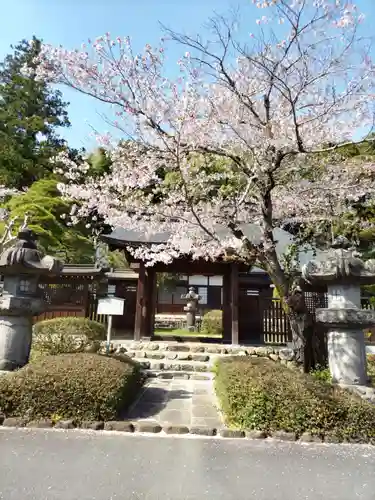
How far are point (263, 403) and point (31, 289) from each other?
5.47 meters

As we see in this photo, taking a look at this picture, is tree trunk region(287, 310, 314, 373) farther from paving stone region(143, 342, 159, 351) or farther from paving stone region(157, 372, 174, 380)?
paving stone region(143, 342, 159, 351)

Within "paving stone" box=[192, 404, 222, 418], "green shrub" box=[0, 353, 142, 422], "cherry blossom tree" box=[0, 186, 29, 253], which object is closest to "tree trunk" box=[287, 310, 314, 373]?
"paving stone" box=[192, 404, 222, 418]

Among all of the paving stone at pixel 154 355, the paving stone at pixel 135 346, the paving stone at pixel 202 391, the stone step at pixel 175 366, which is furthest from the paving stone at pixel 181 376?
the paving stone at pixel 135 346

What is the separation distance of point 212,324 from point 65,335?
37.4 ft

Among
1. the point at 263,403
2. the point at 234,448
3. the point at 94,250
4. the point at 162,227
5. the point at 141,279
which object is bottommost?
the point at 234,448

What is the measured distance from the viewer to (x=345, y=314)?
597 cm

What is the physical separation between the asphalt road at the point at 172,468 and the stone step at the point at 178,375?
409 centimetres

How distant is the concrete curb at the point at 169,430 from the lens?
458 centimetres

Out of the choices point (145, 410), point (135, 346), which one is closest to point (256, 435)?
point (145, 410)

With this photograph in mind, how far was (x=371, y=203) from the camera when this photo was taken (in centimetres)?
1567

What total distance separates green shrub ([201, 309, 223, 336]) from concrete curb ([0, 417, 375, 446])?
1404cm

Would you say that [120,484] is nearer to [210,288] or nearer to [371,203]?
[371,203]

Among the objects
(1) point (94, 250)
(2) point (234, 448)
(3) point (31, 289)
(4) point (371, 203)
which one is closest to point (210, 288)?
(1) point (94, 250)

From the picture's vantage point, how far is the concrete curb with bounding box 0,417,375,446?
4.58m
